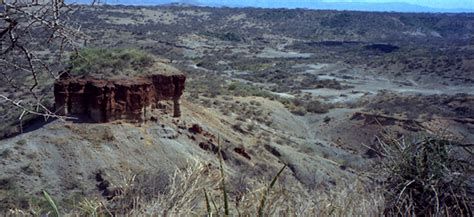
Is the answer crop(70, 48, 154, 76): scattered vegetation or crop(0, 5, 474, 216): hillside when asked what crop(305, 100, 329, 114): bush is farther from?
crop(70, 48, 154, 76): scattered vegetation

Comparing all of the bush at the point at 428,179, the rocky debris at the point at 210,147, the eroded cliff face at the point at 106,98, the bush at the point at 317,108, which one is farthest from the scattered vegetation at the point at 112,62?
the bush at the point at 317,108

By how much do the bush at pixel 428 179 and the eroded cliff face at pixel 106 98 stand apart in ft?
51.2

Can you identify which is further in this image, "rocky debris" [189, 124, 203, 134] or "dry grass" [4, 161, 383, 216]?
"rocky debris" [189, 124, 203, 134]

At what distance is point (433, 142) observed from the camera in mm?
7613

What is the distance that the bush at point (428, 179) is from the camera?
700cm

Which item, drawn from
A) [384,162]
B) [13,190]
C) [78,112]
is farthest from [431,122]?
[384,162]

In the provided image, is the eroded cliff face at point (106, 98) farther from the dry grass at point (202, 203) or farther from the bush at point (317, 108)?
the bush at point (317, 108)

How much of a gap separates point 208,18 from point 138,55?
12581 cm

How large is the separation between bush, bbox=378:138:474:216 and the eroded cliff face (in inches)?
614

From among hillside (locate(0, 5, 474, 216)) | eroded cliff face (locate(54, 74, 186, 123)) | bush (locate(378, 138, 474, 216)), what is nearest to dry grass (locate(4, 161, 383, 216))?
hillside (locate(0, 5, 474, 216))

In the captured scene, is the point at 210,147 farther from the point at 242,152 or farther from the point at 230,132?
the point at 230,132

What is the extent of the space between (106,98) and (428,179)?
55.3ft

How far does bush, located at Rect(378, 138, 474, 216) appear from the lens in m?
7.00

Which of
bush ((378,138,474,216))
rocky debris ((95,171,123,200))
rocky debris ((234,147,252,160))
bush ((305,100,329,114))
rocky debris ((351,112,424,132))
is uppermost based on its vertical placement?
bush ((378,138,474,216))
